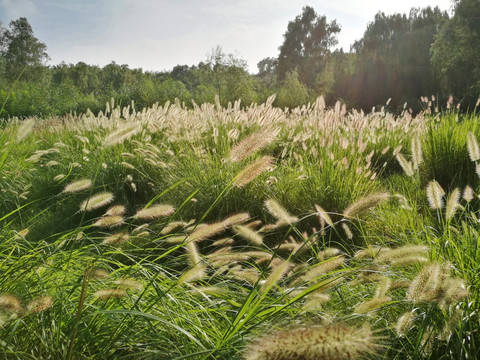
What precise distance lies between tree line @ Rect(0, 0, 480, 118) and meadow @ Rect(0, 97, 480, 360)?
77cm

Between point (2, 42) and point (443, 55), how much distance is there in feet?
159

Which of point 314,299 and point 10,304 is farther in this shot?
point 314,299

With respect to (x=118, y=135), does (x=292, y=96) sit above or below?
above

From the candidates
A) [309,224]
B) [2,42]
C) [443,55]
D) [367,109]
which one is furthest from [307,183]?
[2,42]

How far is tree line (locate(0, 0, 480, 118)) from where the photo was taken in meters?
17.9

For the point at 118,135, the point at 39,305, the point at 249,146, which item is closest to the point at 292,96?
the point at 118,135

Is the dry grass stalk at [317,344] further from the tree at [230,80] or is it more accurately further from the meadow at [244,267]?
the tree at [230,80]

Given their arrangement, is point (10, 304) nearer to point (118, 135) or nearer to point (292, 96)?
point (118, 135)

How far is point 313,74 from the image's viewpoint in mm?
44031

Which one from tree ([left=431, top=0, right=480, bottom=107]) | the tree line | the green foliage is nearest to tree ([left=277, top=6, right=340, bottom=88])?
the tree line

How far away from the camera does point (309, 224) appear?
11.4 feet

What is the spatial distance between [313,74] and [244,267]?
43405 mm

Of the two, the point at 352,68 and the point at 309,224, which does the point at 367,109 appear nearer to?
the point at 352,68

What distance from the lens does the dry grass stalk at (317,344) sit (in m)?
0.69
